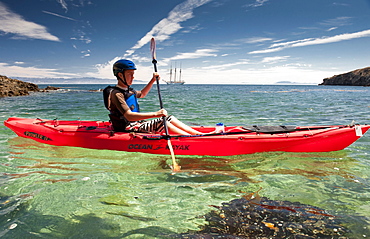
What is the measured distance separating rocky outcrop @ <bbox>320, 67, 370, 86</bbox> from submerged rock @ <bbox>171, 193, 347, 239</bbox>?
124 m

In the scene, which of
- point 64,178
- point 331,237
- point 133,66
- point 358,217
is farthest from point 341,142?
point 64,178

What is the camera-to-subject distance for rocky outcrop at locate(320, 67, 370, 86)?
347 ft

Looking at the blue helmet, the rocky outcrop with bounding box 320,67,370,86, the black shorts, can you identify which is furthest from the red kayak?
the rocky outcrop with bounding box 320,67,370,86

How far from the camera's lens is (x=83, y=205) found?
11.5 ft

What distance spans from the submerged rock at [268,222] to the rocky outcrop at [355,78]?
124325 mm

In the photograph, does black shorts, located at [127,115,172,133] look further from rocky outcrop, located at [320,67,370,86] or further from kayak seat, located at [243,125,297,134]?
rocky outcrop, located at [320,67,370,86]

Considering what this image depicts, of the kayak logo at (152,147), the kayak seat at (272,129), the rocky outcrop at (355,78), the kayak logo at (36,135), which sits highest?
the rocky outcrop at (355,78)

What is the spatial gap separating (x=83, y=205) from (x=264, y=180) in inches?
124

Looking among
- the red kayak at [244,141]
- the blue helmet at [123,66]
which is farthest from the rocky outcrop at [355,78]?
the blue helmet at [123,66]

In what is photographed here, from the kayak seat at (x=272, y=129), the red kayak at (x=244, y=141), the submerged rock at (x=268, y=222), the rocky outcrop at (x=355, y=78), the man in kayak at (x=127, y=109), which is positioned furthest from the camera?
the rocky outcrop at (x=355, y=78)

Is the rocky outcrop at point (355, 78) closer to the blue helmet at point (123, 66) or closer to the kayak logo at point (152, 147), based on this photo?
the kayak logo at point (152, 147)

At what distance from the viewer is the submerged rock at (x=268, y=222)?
2787 mm

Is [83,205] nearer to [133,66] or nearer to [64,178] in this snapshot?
[64,178]

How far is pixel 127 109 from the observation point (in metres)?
5.28
